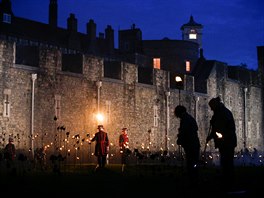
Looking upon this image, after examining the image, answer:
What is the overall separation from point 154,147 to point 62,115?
951 centimetres

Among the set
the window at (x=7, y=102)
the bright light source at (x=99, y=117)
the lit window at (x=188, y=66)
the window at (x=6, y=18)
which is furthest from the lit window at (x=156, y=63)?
the window at (x=7, y=102)

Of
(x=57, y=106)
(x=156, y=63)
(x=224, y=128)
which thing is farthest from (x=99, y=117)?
(x=156, y=63)

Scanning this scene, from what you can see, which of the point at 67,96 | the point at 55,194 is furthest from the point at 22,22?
the point at 55,194

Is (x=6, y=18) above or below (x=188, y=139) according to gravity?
above

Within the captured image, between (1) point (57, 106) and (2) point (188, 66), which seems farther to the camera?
(2) point (188, 66)

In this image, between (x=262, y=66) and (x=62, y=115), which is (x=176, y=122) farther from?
(x=262, y=66)

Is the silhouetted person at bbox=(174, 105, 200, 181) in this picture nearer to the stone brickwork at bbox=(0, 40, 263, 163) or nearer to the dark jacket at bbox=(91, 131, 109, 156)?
the stone brickwork at bbox=(0, 40, 263, 163)

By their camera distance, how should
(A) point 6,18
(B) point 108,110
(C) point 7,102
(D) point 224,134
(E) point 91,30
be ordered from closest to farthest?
1. (D) point 224,134
2. (C) point 7,102
3. (B) point 108,110
4. (A) point 6,18
5. (E) point 91,30

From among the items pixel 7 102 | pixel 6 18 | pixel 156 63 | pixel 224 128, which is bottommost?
pixel 224 128

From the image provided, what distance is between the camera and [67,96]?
30344 mm

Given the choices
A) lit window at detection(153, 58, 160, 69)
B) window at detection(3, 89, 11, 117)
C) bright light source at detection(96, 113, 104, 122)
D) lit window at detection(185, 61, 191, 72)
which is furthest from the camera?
lit window at detection(185, 61, 191, 72)

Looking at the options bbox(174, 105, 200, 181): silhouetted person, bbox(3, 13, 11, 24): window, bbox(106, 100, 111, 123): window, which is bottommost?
bbox(174, 105, 200, 181): silhouetted person

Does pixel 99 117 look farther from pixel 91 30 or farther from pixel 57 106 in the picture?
pixel 91 30

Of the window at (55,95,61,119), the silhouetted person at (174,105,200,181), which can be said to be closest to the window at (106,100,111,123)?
the window at (55,95,61,119)
